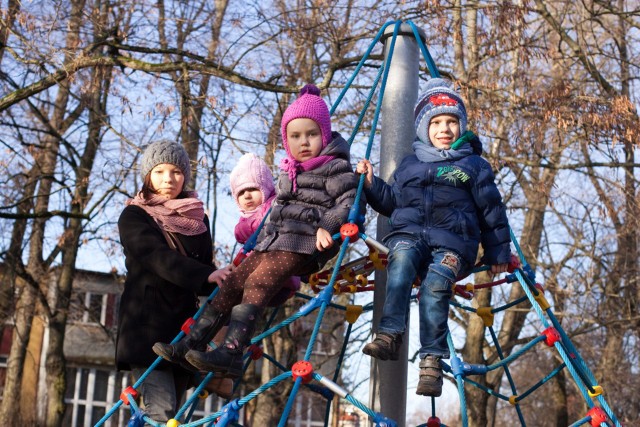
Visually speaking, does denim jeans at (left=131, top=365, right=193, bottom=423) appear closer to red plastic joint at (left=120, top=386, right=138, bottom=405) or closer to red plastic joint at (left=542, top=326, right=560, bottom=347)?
red plastic joint at (left=120, top=386, right=138, bottom=405)

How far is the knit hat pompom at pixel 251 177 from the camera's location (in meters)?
4.19

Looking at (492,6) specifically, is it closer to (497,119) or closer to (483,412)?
(497,119)

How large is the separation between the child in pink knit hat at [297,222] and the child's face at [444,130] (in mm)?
385

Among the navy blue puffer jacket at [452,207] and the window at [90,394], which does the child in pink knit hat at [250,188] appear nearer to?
the navy blue puffer jacket at [452,207]

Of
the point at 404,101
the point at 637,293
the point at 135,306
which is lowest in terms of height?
the point at 135,306

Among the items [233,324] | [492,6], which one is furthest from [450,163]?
[492,6]

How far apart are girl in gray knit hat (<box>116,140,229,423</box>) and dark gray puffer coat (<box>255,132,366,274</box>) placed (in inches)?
12.0

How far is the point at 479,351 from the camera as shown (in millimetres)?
11445

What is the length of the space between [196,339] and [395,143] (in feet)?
4.54

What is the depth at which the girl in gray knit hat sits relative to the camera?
11.5ft

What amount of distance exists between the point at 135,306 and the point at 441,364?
1.24 m

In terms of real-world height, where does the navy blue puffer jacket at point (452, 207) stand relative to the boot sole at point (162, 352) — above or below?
above

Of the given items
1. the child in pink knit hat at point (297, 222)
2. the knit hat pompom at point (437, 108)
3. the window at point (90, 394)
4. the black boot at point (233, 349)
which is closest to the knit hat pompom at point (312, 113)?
the child in pink knit hat at point (297, 222)

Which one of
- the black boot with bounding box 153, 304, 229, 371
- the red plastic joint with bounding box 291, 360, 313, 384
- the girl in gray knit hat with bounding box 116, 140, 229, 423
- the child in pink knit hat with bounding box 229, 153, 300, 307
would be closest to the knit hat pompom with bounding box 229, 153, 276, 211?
the child in pink knit hat with bounding box 229, 153, 300, 307
